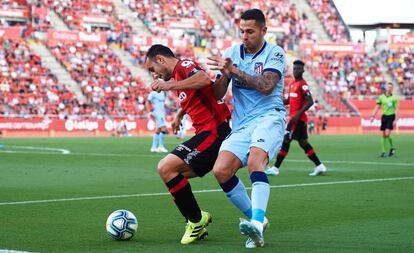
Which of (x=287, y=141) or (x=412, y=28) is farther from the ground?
(x=287, y=141)

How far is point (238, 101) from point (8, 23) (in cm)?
4653

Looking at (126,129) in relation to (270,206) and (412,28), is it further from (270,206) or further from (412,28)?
(412,28)

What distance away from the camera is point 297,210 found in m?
11.0

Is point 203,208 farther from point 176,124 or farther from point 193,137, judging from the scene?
point 193,137

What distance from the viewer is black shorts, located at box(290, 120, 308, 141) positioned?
18047mm

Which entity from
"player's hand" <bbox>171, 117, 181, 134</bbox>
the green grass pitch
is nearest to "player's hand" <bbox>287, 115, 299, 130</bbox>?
the green grass pitch

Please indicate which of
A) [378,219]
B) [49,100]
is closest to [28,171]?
[378,219]

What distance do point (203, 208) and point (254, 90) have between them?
331 centimetres

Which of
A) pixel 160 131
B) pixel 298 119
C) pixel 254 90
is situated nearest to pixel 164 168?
pixel 254 90

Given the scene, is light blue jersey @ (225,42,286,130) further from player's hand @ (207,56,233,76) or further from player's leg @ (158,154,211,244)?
player's leg @ (158,154,211,244)

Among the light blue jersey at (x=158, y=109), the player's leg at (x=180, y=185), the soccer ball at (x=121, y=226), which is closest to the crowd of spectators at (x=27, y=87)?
the light blue jersey at (x=158, y=109)

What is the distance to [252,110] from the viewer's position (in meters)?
8.48

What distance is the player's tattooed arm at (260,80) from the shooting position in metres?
8.05

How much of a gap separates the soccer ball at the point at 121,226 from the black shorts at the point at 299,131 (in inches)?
387
